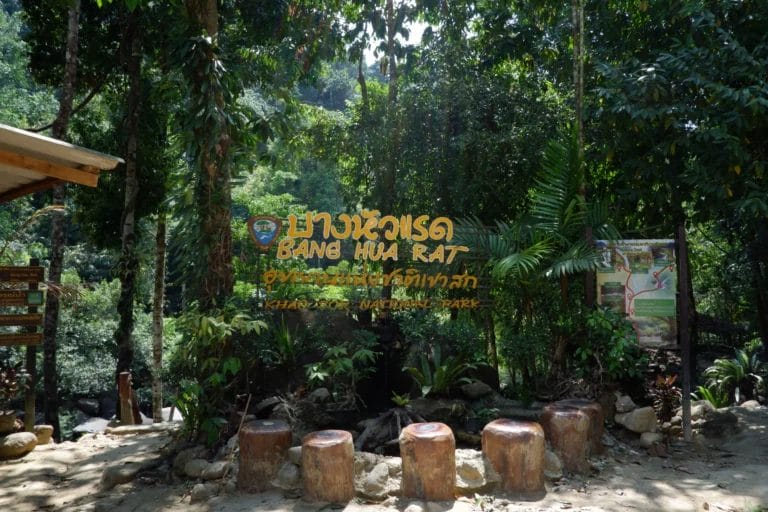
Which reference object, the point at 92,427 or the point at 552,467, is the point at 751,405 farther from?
the point at 92,427

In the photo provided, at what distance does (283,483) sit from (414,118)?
599 centimetres

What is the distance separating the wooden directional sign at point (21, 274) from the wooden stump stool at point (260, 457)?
11.8 feet

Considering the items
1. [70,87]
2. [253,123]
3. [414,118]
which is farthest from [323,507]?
[70,87]

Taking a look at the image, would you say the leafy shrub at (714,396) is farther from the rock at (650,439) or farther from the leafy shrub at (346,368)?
the leafy shrub at (346,368)

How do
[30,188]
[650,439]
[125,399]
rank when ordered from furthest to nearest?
[125,399], [650,439], [30,188]

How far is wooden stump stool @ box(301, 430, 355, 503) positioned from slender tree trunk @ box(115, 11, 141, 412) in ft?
19.2

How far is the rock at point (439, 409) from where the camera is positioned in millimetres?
6750

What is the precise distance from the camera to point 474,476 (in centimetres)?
547

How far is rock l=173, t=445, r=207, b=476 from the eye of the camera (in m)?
6.20

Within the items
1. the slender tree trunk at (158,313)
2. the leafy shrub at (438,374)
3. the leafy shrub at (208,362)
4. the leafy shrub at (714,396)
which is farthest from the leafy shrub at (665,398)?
the slender tree trunk at (158,313)

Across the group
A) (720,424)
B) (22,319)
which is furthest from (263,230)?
(720,424)

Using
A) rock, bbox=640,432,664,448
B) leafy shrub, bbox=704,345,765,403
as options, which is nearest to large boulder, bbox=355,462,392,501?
rock, bbox=640,432,664,448

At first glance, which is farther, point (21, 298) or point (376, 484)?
point (21, 298)

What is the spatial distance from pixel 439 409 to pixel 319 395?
4.07 feet
